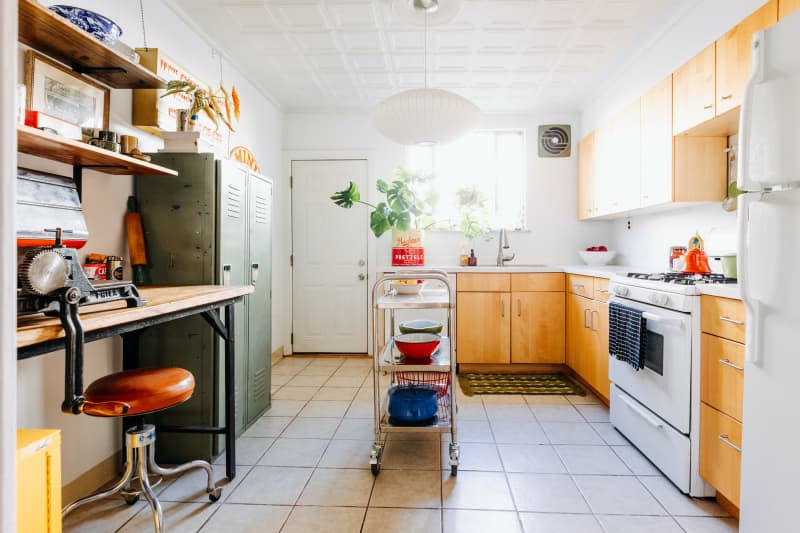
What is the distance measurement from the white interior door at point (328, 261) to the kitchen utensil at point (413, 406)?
2.42 m

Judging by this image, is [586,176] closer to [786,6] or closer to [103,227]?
[786,6]

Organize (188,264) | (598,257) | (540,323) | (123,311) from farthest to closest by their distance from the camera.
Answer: (598,257), (540,323), (188,264), (123,311)

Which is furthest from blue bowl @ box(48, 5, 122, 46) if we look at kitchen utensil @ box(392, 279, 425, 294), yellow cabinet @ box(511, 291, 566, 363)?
yellow cabinet @ box(511, 291, 566, 363)

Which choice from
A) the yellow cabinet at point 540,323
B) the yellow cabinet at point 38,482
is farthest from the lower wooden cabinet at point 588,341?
the yellow cabinet at point 38,482

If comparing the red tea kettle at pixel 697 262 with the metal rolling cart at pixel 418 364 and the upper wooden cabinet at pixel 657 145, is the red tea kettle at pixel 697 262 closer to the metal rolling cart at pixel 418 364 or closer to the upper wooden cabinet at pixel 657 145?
the upper wooden cabinet at pixel 657 145

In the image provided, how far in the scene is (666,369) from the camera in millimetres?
2211

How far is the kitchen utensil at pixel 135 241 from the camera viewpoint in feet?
7.56

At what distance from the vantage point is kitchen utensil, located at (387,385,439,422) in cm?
233

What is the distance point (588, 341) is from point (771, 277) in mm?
2176

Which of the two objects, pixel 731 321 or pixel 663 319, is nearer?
pixel 731 321

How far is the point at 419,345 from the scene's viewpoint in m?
2.27

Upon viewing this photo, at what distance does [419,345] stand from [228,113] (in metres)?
2.44

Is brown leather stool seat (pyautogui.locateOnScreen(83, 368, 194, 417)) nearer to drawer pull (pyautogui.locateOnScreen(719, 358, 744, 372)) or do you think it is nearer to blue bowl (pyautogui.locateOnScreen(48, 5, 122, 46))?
blue bowl (pyautogui.locateOnScreen(48, 5, 122, 46))

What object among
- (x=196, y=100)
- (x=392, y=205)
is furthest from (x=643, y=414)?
(x=196, y=100)
